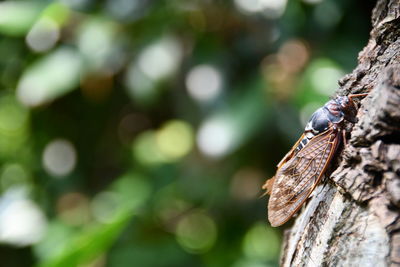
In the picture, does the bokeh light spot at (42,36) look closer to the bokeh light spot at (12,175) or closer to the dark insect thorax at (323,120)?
the bokeh light spot at (12,175)

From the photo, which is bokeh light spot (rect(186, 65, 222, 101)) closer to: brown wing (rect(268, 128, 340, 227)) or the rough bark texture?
brown wing (rect(268, 128, 340, 227))

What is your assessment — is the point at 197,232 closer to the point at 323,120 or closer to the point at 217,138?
the point at 217,138

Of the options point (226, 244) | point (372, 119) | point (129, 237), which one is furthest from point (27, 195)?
point (372, 119)

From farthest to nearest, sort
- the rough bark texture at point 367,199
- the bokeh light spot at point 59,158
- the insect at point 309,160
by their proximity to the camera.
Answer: the bokeh light spot at point 59,158 < the insect at point 309,160 < the rough bark texture at point 367,199

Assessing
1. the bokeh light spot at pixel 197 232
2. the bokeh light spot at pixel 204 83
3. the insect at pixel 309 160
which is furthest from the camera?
the bokeh light spot at pixel 197 232

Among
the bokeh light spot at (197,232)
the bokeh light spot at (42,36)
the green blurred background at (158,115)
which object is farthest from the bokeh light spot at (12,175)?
the bokeh light spot at (197,232)

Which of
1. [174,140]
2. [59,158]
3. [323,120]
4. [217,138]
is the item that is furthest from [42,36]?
[323,120]

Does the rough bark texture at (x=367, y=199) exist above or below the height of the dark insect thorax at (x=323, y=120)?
below

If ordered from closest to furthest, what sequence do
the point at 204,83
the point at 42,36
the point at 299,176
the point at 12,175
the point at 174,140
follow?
the point at 299,176
the point at 204,83
the point at 42,36
the point at 174,140
the point at 12,175
